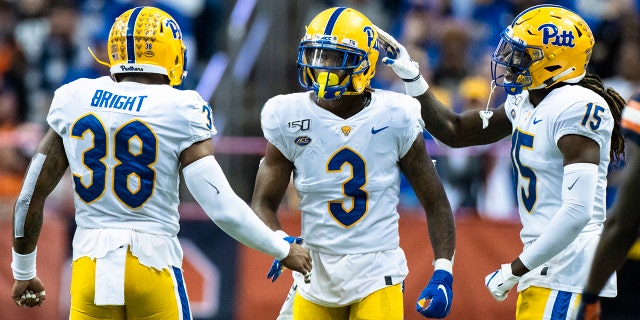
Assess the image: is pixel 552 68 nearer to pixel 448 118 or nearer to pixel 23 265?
pixel 448 118

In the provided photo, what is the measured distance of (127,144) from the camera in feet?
15.8

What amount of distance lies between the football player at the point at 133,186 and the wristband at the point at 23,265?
25 cm

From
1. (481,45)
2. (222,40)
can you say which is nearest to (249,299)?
(222,40)

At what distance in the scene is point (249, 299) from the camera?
8617 mm

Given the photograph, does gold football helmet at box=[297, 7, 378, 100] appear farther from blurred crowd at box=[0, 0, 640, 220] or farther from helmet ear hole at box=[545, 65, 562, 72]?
blurred crowd at box=[0, 0, 640, 220]

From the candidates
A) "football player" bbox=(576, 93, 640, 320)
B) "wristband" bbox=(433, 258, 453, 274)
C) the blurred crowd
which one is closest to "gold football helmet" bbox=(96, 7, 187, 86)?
"wristband" bbox=(433, 258, 453, 274)

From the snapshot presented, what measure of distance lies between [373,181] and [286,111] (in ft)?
1.80

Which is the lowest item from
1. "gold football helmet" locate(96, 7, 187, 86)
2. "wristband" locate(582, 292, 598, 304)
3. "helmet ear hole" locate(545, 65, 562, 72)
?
"wristband" locate(582, 292, 598, 304)

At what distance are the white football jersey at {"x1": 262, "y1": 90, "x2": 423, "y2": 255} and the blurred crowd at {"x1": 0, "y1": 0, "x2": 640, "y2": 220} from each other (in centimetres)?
420

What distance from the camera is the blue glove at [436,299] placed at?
4.99 m

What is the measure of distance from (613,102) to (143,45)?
228cm

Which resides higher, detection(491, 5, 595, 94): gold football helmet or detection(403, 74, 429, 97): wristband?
detection(491, 5, 595, 94): gold football helmet

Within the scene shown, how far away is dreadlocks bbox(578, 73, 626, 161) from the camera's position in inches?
206

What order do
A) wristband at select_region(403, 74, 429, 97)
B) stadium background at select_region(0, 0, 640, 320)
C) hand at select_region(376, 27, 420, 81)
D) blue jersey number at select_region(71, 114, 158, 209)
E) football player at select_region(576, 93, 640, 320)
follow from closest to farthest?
football player at select_region(576, 93, 640, 320) < blue jersey number at select_region(71, 114, 158, 209) < hand at select_region(376, 27, 420, 81) < wristband at select_region(403, 74, 429, 97) < stadium background at select_region(0, 0, 640, 320)
